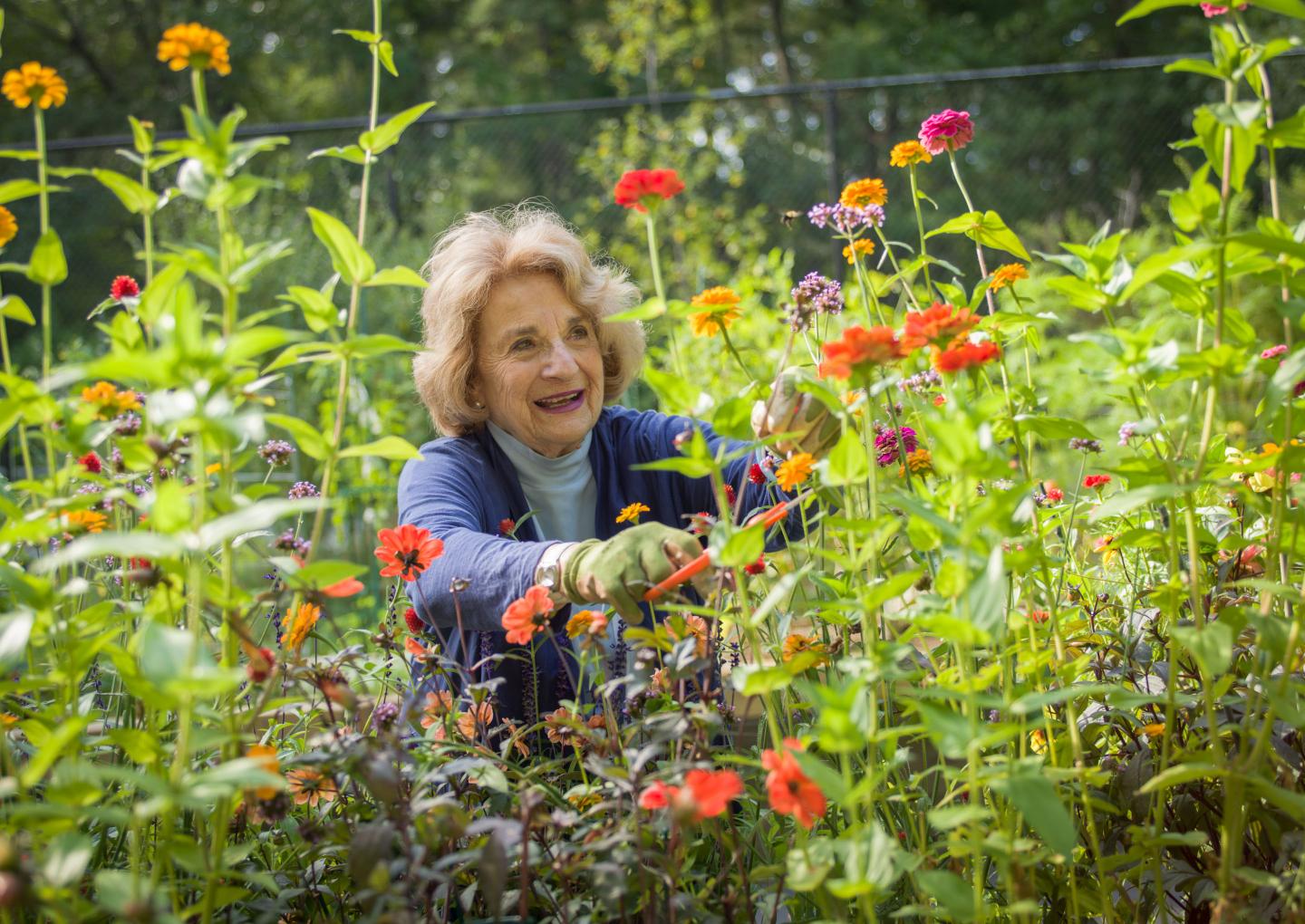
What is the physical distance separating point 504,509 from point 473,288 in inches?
14.5

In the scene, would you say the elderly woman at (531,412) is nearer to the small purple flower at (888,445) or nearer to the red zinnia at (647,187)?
the small purple flower at (888,445)

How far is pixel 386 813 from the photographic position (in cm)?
84

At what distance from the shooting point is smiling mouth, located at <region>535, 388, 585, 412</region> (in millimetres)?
1879

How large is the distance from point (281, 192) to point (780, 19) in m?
7.96

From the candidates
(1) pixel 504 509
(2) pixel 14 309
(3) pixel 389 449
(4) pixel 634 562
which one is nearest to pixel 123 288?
(2) pixel 14 309

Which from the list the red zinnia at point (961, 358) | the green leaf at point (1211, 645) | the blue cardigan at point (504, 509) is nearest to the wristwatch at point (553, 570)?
the blue cardigan at point (504, 509)

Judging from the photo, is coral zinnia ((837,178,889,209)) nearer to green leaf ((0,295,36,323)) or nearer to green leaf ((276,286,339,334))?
green leaf ((276,286,339,334))

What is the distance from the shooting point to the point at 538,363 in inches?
73.6

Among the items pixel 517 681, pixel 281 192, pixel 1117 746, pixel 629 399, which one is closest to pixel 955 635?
pixel 1117 746

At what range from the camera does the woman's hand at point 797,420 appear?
44.7 inches

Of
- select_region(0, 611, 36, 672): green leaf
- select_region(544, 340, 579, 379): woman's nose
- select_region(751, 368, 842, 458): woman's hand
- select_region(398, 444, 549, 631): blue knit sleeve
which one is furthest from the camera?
select_region(544, 340, 579, 379): woman's nose

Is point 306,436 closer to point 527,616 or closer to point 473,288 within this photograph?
point 527,616

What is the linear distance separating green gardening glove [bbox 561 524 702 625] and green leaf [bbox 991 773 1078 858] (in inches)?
13.5

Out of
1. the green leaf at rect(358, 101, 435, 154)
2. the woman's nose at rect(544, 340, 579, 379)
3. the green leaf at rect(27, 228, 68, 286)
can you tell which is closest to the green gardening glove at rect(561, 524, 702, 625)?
the green leaf at rect(358, 101, 435, 154)
